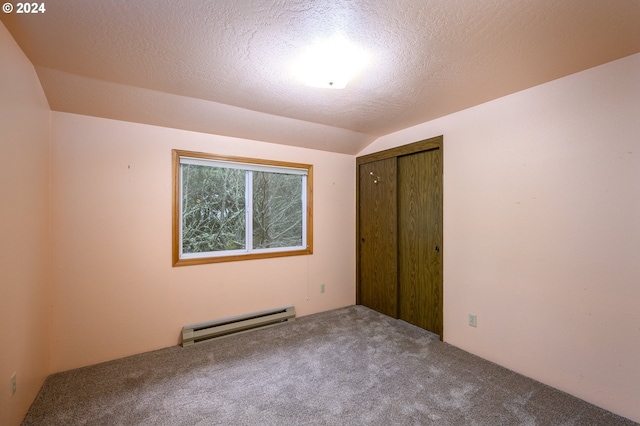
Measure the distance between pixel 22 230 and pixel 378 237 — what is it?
333cm

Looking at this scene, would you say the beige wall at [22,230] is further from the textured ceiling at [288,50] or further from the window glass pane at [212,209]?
the window glass pane at [212,209]

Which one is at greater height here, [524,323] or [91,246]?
[91,246]

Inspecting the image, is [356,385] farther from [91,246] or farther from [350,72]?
[91,246]

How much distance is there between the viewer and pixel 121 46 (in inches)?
63.9

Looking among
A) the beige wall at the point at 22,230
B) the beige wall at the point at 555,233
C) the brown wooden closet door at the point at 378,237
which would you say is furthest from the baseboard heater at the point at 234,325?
the beige wall at the point at 555,233

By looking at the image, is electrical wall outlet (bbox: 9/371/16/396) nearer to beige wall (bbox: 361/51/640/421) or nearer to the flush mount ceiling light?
the flush mount ceiling light

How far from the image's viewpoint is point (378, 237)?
12.0 feet

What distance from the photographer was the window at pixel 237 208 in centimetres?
284

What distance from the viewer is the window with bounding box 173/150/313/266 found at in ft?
A: 9.33

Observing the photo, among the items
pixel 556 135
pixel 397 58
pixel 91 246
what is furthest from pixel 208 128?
pixel 556 135

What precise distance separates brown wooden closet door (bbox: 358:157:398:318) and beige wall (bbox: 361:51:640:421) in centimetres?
78

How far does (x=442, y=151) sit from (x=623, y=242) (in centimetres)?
153

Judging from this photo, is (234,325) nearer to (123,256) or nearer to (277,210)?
(123,256)

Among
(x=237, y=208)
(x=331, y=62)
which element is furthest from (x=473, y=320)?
(x=237, y=208)
